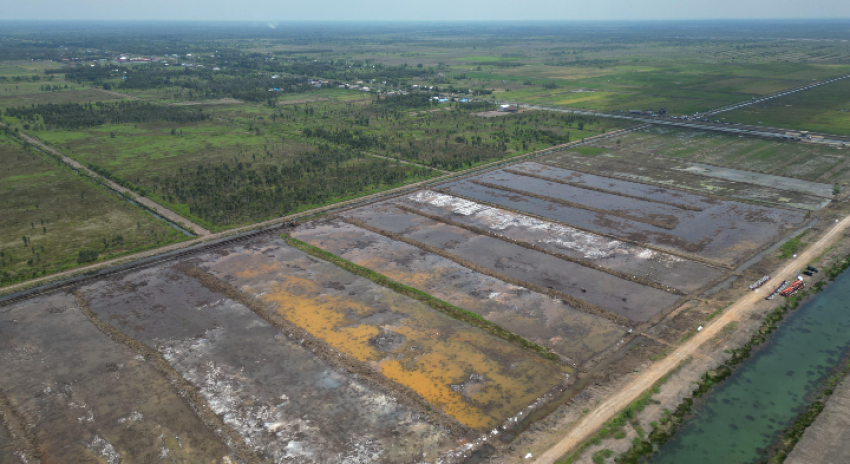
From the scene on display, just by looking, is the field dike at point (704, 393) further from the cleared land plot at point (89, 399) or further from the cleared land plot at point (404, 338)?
the cleared land plot at point (89, 399)

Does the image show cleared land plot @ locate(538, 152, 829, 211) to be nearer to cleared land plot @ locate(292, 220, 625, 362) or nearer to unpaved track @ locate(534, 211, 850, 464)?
unpaved track @ locate(534, 211, 850, 464)

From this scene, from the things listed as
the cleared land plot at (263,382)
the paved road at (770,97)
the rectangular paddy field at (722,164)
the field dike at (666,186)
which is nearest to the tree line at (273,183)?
the cleared land plot at (263,382)

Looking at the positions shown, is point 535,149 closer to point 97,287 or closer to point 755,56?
point 97,287

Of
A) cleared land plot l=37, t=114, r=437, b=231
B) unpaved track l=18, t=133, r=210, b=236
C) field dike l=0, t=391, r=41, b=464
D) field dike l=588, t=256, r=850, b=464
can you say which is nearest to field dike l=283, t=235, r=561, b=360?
field dike l=588, t=256, r=850, b=464

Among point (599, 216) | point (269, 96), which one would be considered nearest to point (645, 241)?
point (599, 216)

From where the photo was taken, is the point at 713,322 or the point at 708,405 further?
the point at 713,322

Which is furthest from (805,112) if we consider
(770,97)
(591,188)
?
(591,188)

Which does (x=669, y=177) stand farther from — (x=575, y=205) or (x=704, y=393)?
(x=704, y=393)
